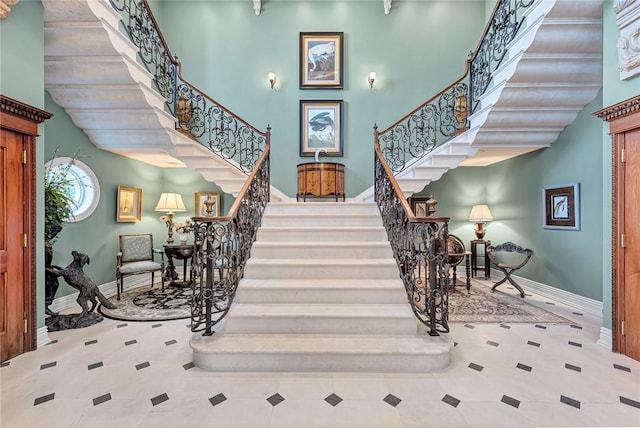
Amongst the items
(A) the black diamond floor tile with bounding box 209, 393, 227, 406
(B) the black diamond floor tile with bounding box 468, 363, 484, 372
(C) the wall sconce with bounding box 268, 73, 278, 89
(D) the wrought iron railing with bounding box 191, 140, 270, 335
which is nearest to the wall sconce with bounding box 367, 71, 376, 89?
(C) the wall sconce with bounding box 268, 73, 278, 89

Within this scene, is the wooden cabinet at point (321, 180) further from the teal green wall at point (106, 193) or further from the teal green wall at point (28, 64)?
the teal green wall at point (28, 64)

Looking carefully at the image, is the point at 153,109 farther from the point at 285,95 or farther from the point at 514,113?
the point at 514,113

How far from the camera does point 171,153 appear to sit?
14.9 ft

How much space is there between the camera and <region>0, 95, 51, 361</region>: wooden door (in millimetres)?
2463

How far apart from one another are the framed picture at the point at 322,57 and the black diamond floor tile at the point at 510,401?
19.9 ft

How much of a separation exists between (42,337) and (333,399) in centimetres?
304

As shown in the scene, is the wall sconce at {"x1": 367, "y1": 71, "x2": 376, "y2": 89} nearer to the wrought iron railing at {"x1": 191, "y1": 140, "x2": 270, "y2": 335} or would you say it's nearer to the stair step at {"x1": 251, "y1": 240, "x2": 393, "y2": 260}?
the wrought iron railing at {"x1": 191, "y1": 140, "x2": 270, "y2": 335}

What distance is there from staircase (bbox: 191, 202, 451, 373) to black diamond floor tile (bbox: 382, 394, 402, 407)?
278 mm

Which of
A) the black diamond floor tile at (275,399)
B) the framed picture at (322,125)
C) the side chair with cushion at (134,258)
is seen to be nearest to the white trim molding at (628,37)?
the black diamond floor tile at (275,399)

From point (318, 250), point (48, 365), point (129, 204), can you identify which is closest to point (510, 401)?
point (318, 250)

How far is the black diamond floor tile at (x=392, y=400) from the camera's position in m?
1.92

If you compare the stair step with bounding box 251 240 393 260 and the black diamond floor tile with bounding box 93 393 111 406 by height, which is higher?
the stair step with bounding box 251 240 393 260

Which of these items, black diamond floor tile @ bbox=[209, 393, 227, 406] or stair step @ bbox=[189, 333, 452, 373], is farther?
stair step @ bbox=[189, 333, 452, 373]

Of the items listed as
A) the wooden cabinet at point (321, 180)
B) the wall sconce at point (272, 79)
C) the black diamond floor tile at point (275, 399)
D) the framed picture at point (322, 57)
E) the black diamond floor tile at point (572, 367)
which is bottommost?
the black diamond floor tile at point (572, 367)
